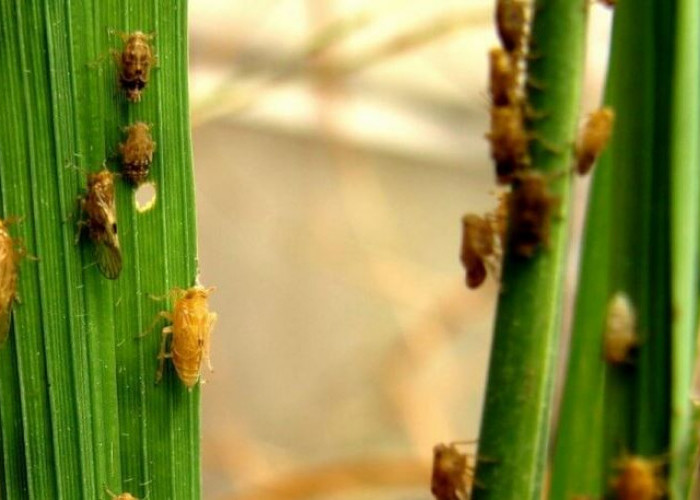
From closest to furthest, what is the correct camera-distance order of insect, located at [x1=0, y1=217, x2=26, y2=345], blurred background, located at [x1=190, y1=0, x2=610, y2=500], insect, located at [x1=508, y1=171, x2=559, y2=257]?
insect, located at [x1=508, y1=171, x2=559, y2=257]
insect, located at [x1=0, y1=217, x2=26, y2=345]
blurred background, located at [x1=190, y1=0, x2=610, y2=500]

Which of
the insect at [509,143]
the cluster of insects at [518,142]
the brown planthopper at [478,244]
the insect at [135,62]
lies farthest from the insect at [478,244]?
the insect at [135,62]

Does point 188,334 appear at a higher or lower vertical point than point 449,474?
higher

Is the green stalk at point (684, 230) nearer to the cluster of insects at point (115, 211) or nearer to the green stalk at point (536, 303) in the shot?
the green stalk at point (536, 303)

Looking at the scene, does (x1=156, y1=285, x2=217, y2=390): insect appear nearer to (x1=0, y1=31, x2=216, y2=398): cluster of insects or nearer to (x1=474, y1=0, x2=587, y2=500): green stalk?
(x1=0, y1=31, x2=216, y2=398): cluster of insects

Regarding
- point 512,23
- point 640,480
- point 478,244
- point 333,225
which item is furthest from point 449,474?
point 333,225

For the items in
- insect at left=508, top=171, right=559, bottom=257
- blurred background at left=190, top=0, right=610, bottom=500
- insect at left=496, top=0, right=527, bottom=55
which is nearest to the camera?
insect at left=508, top=171, right=559, bottom=257

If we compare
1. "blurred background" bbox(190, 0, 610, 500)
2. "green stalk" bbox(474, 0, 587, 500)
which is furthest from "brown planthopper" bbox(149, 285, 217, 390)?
"blurred background" bbox(190, 0, 610, 500)

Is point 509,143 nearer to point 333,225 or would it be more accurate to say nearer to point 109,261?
point 109,261
